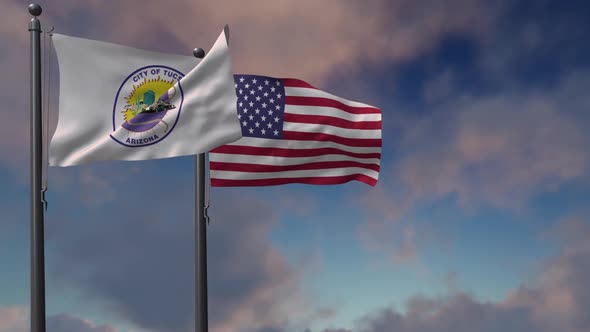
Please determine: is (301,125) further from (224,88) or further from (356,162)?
(224,88)

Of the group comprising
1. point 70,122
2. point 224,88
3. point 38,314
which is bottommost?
point 38,314

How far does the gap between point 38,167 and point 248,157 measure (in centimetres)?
396

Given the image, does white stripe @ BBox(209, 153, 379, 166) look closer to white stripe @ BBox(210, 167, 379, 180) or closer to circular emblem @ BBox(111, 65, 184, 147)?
white stripe @ BBox(210, 167, 379, 180)

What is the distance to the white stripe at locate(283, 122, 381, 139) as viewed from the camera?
40.9ft

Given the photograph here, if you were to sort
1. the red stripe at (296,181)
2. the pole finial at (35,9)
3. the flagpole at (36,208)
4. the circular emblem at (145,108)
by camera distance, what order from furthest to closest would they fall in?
the red stripe at (296,181) → the circular emblem at (145,108) → the pole finial at (35,9) → the flagpole at (36,208)

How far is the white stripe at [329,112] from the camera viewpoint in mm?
12508

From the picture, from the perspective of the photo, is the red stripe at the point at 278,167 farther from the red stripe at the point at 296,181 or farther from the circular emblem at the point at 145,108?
the circular emblem at the point at 145,108

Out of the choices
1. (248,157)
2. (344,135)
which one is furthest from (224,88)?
(344,135)

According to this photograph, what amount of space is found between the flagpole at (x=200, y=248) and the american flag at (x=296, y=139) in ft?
1.69

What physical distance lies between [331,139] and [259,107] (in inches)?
63.7

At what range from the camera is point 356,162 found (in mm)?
13055

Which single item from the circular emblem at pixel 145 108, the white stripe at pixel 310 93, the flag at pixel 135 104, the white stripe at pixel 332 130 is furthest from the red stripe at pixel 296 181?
the circular emblem at pixel 145 108

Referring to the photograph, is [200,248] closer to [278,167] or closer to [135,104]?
[278,167]

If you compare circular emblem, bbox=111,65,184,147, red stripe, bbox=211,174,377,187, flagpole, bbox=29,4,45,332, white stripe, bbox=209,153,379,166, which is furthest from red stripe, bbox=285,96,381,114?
flagpole, bbox=29,4,45,332
